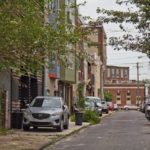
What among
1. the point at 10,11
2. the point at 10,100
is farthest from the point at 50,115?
the point at 10,11

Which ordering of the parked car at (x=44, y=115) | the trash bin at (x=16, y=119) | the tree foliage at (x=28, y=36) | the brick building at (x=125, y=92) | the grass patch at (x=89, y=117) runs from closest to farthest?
the tree foliage at (x=28, y=36)
the parked car at (x=44, y=115)
the trash bin at (x=16, y=119)
the grass patch at (x=89, y=117)
the brick building at (x=125, y=92)

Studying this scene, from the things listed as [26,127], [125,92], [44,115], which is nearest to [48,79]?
[26,127]

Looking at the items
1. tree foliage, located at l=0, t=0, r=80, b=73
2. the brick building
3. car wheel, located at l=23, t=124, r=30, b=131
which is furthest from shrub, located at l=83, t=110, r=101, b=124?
the brick building

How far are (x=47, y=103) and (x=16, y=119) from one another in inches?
73.9

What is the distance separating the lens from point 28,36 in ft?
53.1

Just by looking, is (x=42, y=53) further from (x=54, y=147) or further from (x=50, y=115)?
(x=50, y=115)

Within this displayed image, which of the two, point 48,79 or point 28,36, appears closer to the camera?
point 28,36

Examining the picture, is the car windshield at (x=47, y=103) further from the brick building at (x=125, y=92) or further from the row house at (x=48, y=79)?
the brick building at (x=125, y=92)

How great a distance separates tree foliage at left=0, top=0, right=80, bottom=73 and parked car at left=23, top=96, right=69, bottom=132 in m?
12.7

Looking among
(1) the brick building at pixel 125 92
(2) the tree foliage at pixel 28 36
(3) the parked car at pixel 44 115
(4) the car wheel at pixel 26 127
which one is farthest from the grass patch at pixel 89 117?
(1) the brick building at pixel 125 92

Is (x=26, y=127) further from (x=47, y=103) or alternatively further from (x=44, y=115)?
(x=47, y=103)

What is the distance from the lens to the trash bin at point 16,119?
106 ft

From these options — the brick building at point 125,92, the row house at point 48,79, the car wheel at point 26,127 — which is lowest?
the car wheel at point 26,127

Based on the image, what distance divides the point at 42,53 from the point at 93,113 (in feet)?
94.3
